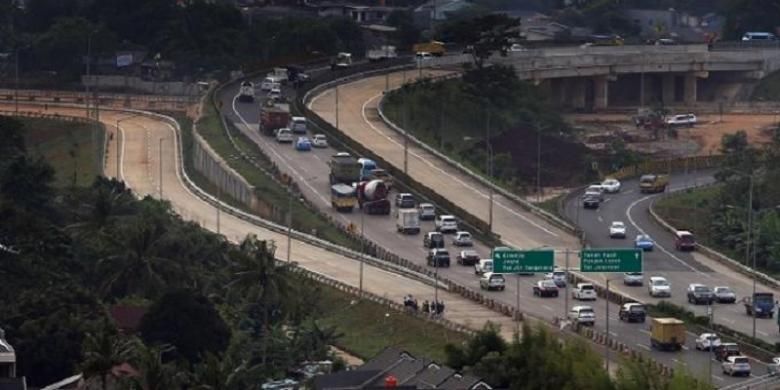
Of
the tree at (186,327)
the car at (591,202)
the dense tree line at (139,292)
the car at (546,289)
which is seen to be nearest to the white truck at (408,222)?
the dense tree line at (139,292)

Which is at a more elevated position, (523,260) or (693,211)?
(523,260)

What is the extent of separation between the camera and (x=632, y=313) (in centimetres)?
10112

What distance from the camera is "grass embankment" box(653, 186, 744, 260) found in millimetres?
124312

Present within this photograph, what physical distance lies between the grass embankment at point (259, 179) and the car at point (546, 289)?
1327 centimetres

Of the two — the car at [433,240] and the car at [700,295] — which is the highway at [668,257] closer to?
the car at [700,295]

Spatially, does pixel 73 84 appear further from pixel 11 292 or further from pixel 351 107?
pixel 11 292

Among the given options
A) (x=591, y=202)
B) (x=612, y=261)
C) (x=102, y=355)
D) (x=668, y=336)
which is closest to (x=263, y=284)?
(x=612, y=261)

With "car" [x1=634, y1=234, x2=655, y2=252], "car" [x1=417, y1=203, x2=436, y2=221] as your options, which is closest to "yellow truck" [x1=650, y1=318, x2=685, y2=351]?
"car" [x1=634, y1=234, x2=655, y2=252]

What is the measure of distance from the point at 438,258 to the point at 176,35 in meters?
69.9

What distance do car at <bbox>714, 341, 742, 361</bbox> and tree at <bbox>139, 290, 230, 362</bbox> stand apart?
12.9 meters

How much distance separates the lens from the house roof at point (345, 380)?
82.2 metres

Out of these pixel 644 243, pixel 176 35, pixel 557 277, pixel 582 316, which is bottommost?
pixel 644 243

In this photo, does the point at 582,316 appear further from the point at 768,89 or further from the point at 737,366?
the point at 768,89

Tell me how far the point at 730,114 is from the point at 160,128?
1131 inches
